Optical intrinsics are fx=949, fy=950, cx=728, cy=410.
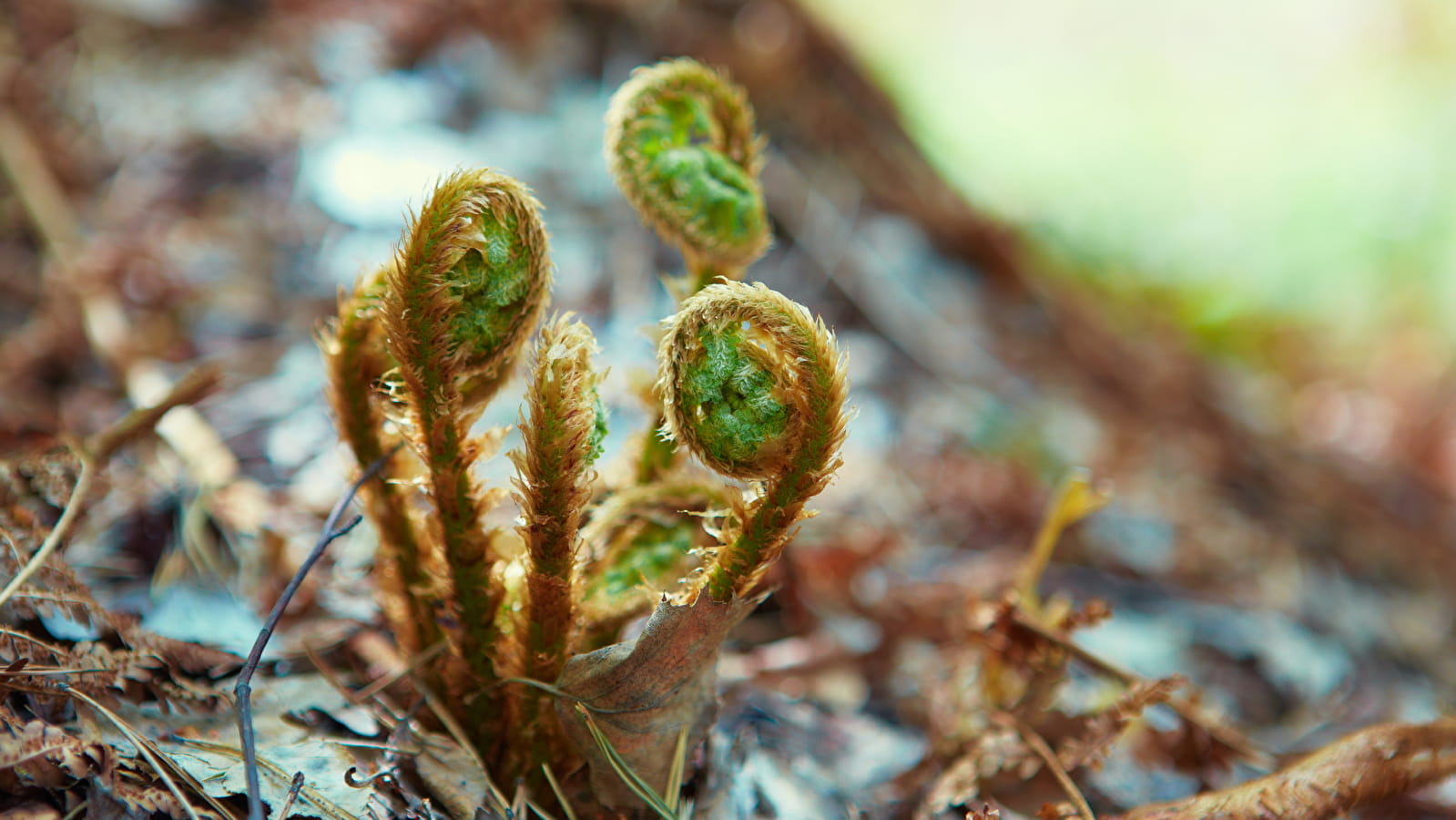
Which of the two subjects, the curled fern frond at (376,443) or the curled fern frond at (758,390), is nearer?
the curled fern frond at (758,390)

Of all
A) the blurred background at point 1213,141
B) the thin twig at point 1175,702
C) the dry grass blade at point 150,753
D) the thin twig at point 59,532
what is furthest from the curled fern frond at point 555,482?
the blurred background at point 1213,141

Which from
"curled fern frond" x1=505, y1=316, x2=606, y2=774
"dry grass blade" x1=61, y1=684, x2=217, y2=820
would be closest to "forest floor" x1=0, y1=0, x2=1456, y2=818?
"dry grass blade" x1=61, y1=684, x2=217, y2=820

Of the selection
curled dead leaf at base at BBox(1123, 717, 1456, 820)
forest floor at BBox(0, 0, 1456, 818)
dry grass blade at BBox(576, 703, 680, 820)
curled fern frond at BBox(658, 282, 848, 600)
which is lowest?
forest floor at BBox(0, 0, 1456, 818)

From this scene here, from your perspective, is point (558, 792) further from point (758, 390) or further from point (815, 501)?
point (815, 501)

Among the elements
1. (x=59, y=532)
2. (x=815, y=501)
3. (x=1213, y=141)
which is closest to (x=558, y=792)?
(x=59, y=532)

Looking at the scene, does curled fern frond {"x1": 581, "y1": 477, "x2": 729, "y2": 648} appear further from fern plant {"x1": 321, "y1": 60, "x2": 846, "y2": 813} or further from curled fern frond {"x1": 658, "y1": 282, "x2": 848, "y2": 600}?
curled fern frond {"x1": 658, "y1": 282, "x2": 848, "y2": 600}

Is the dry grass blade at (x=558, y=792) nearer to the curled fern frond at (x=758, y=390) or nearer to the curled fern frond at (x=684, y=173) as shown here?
the curled fern frond at (x=758, y=390)

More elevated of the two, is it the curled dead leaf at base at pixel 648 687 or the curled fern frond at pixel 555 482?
the curled fern frond at pixel 555 482
